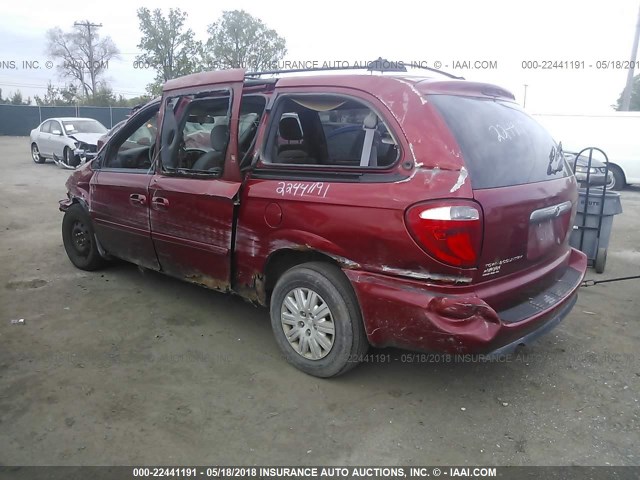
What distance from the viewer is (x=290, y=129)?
350cm

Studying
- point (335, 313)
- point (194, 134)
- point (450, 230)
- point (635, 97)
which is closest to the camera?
point (450, 230)

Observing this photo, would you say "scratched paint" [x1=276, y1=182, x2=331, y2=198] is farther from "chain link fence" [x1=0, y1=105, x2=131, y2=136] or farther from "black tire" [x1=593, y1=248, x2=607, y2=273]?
"chain link fence" [x1=0, y1=105, x2=131, y2=136]

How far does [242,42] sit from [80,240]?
40.8 metres

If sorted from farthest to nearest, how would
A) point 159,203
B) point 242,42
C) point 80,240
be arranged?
point 242,42 → point 80,240 → point 159,203

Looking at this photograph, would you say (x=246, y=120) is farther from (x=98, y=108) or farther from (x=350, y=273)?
(x=98, y=108)

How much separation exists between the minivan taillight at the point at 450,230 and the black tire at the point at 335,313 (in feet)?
2.08

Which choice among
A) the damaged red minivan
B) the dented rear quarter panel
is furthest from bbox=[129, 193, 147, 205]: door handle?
the dented rear quarter panel

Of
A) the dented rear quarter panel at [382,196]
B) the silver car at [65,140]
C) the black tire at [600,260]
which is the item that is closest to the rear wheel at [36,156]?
the silver car at [65,140]

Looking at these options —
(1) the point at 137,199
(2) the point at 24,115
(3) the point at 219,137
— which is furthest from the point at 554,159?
(2) the point at 24,115

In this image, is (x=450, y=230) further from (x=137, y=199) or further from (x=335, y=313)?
(x=137, y=199)

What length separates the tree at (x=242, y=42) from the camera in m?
41.3

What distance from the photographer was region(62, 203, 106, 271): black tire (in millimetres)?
5184

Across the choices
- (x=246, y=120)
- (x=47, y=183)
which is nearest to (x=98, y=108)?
(x=47, y=183)

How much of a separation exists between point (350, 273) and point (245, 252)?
927 mm
